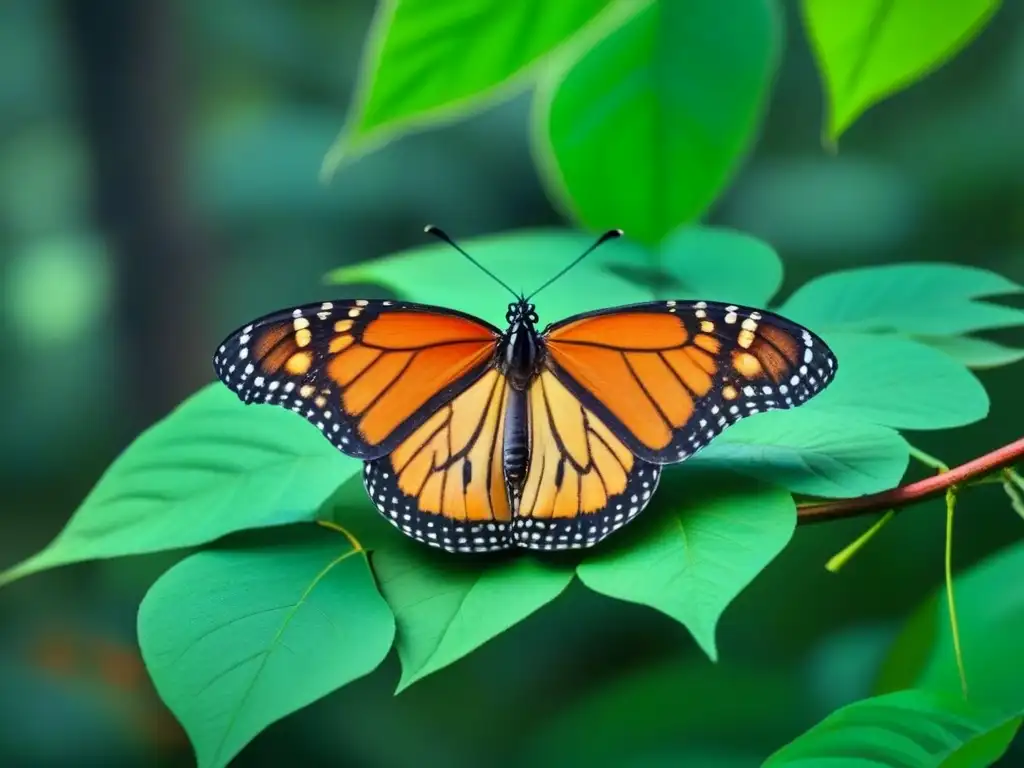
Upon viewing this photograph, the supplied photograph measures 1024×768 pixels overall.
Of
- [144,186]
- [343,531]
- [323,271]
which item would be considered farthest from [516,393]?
[323,271]

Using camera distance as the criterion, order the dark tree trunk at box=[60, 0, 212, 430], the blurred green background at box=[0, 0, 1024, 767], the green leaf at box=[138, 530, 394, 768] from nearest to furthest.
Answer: the green leaf at box=[138, 530, 394, 768] → the blurred green background at box=[0, 0, 1024, 767] → the dark tree trunk at box=[60, 0, 212, 430]

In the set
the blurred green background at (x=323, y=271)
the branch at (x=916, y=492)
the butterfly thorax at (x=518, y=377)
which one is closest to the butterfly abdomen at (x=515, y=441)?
the butterfly thorax at (x=518, y=377)

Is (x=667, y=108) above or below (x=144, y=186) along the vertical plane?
above

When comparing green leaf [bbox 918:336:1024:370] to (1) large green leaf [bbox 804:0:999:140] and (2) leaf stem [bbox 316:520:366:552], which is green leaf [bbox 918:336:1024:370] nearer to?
(1) large green leaf [bbox 804:0:999:140]

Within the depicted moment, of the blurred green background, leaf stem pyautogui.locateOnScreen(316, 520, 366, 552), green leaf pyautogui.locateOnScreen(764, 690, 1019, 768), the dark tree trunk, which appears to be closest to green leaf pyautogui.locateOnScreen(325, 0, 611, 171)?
leaf stem pyautogui.locateOnScreen(316, 520, 366, 552)

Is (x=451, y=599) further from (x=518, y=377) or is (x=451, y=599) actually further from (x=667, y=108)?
(x=667, y=108)

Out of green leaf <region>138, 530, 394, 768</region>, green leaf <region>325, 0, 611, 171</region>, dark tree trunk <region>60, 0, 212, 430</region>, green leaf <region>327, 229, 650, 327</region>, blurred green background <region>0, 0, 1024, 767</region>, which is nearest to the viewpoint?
green leaf <region>138, 530, 394, 768</region>

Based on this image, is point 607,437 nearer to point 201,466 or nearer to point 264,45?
point 201,466
